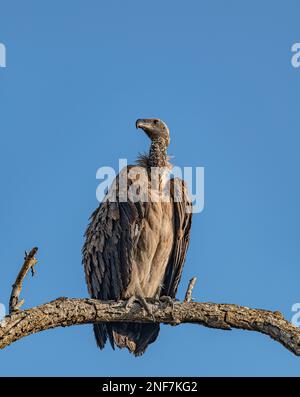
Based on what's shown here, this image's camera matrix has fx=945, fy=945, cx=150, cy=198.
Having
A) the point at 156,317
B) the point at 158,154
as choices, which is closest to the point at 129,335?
the point at 156,317

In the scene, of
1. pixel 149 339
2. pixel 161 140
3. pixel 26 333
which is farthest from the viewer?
pixel 161 140

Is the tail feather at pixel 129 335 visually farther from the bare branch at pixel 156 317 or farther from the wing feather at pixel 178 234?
the wing feather at pixel 178 234

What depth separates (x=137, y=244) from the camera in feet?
38.0

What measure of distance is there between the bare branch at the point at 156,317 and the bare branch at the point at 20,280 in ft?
0.27

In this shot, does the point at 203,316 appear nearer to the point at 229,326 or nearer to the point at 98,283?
the point at 229,326

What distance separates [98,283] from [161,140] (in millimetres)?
2102

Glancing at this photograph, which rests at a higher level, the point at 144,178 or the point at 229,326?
the point at 144,178

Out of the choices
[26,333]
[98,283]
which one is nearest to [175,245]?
[98,283]

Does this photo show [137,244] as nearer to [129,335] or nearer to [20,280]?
[129,335]

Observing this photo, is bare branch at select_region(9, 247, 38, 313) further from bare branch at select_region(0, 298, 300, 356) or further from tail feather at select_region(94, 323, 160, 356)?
tail feather at select_region(94, 323, 160, 356)

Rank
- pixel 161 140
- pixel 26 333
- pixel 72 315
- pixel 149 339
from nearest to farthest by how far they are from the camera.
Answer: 1. pixel 26 333
2. pixel 72 315
3. pixel 149 339
4. pixel 161 140

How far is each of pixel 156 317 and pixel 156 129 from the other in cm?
290

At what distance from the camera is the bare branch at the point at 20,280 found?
8828 millimetres

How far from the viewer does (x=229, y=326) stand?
32.9 ft
